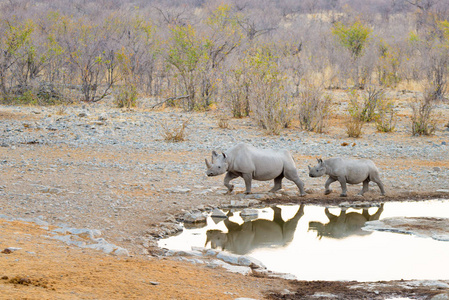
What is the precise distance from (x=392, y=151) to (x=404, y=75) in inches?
591

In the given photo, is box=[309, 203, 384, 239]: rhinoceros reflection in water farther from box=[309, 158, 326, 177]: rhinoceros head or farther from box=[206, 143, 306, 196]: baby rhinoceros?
box=[206, 143, 306, 196]: baby rhinoceros

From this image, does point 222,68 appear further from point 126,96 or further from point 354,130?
point 354,130

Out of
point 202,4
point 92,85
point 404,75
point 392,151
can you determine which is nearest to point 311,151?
point 392,151

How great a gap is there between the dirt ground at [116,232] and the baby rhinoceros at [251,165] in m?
0.43

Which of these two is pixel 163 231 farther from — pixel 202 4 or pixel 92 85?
pixel 202 4

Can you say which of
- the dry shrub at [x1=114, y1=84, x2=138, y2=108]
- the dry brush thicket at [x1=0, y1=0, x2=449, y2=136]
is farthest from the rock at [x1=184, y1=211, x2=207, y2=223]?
the dry shrub at [x1=114, y1=84, x2=138, y2=108]

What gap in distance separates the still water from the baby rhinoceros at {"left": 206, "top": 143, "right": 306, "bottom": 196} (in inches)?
26.9

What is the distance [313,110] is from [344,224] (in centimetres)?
878

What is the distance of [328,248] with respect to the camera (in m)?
8.22

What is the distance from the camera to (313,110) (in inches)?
701

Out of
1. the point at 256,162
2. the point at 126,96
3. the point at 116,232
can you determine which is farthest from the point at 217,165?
the point at 126,96

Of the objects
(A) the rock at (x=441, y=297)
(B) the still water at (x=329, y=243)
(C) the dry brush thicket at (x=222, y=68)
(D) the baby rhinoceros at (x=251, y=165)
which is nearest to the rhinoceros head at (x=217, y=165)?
(D) the baby rhinoceros at (x=251, y=165)

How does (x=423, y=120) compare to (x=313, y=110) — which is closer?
(x=423, y=120)

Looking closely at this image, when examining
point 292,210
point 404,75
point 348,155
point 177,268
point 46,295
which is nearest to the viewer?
point 46,295
